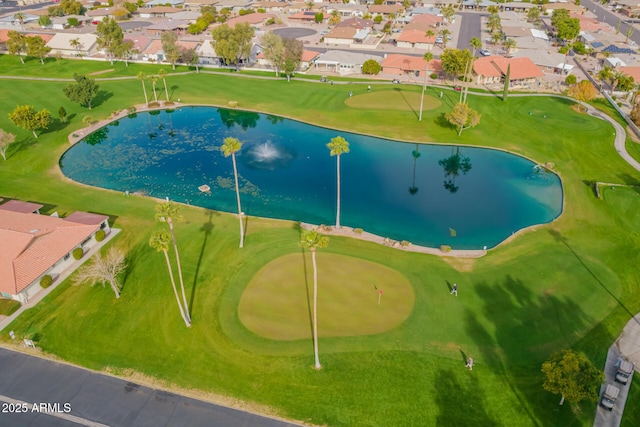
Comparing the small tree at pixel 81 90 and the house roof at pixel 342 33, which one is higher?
the house roof at pixel 342 33

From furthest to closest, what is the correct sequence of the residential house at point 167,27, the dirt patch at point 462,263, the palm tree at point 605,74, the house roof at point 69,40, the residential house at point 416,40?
the residential house at point 167,27 < the residential house at point 416,40 < the house roof at point 69,40 < the palm tree at point 605,74 < the dirt patch at point 462,263

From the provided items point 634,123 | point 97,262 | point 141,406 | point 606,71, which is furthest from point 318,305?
point 606,71

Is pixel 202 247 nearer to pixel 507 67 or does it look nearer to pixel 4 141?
pixel 4 141

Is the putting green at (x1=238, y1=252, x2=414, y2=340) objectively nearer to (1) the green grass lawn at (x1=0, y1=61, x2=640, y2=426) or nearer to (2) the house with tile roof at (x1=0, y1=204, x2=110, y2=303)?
(1) the green grass lawn at (x1=0, y1=61, x2=640, y2=426)

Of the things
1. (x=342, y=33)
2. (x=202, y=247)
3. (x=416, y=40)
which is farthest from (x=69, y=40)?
(x=202, y=247)

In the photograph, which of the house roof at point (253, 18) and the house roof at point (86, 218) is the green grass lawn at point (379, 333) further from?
the house roof at point (253, 18)

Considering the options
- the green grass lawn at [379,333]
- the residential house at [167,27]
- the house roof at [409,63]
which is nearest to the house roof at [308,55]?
the house roof at [409,63]

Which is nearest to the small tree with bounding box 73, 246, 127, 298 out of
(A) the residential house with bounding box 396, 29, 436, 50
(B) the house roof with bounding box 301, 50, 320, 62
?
(B) the house roof with bounding box 301, 50, 320, 62

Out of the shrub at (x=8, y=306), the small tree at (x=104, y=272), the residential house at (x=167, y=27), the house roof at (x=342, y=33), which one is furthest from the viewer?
the residential house at (x=167, y=27)
